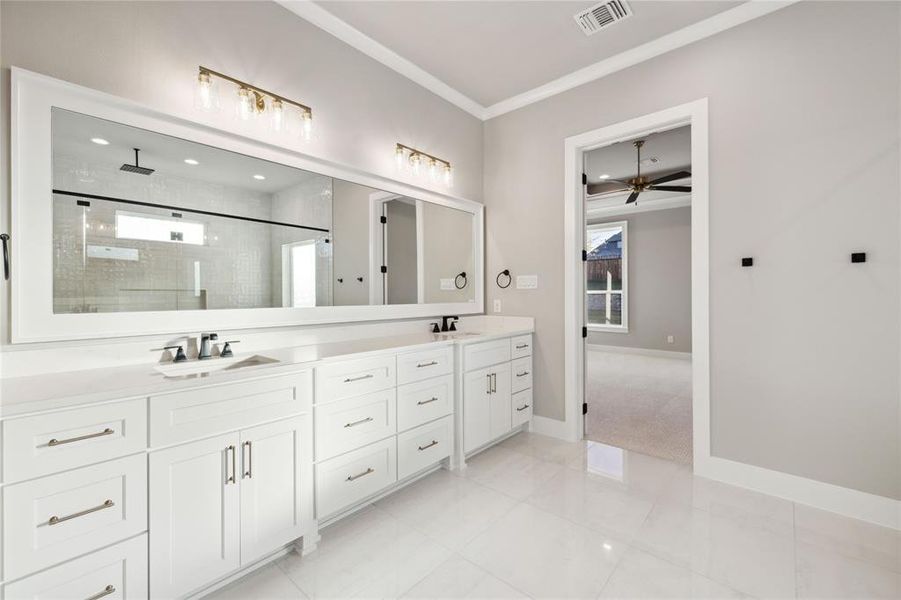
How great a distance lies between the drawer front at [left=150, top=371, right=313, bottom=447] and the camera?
137cm

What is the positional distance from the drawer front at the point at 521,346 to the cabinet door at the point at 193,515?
6.90ft

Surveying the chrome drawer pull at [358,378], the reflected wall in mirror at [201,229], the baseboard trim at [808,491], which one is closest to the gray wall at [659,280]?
the baseboard trim at [808,491]

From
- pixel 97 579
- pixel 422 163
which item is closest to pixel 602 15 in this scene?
pixel 422 163

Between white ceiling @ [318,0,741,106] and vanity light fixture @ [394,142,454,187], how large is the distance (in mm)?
645

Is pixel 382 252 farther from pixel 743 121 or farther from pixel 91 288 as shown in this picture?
pixel 743 121

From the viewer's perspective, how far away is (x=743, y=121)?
2.39 m

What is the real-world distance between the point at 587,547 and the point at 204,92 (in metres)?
2.90

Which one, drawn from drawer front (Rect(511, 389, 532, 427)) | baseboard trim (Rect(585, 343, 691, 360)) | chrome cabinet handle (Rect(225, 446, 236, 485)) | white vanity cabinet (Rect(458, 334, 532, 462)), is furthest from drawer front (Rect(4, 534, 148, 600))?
baseboard trim (Rect(585, 343, 691, 360))

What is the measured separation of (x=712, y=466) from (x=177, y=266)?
132 inches

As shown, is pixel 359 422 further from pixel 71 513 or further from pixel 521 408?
pixel 521 408

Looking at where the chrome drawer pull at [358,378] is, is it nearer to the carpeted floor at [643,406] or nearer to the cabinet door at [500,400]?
the cabinet door at [500,400]

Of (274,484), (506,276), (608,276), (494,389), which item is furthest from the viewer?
(608,276)

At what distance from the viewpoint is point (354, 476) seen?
199cm

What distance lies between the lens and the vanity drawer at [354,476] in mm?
1851
